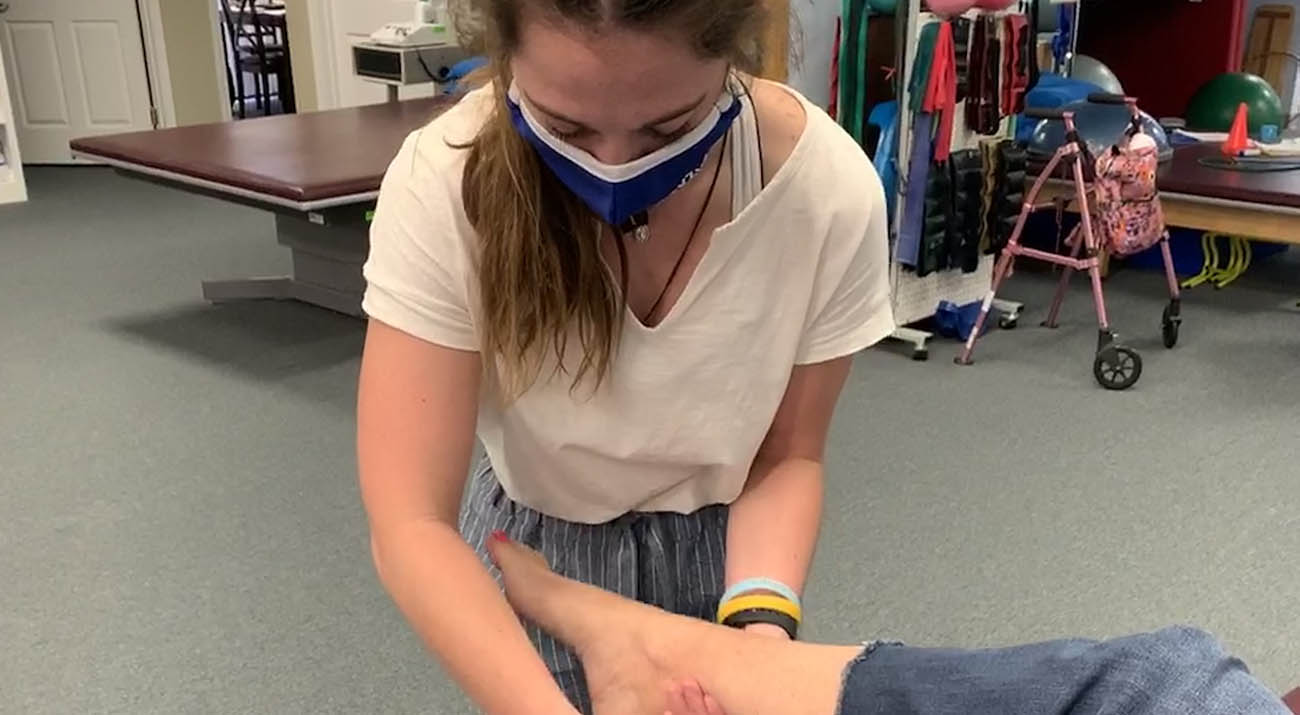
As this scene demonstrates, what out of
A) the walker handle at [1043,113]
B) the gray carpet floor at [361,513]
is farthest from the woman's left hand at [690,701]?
the walker handle at [1043,113]

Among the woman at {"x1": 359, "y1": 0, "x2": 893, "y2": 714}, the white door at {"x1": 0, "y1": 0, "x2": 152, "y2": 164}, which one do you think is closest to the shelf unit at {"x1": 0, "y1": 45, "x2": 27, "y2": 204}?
the white door at {"x1": 0, "y1": 0, "x2": 152, "y2": 164}

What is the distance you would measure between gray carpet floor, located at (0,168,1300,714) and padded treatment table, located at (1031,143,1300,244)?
346mm

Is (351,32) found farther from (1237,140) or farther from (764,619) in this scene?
(764,619)

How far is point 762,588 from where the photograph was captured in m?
1.08

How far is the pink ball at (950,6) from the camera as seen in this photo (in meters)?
Result: 3.07

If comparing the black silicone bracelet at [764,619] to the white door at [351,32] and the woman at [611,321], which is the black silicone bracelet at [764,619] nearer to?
the woman at [611,321]

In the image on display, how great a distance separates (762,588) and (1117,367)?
236 centimetres

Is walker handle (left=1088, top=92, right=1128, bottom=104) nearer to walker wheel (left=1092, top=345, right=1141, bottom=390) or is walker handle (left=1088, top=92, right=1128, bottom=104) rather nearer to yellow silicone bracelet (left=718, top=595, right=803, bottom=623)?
walker wheel (left=1092, top=345, right=1141, bottom=390)

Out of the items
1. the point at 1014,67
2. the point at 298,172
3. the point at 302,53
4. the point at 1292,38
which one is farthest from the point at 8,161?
the point at 1292,38

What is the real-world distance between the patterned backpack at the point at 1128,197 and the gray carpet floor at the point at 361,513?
1.25 feet

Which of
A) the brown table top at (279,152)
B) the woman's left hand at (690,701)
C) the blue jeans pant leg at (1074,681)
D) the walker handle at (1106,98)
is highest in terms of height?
the walker handle at (1106,98)

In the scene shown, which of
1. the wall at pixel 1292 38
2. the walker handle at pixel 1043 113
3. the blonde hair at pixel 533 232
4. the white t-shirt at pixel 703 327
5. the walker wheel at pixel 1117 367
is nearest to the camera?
the blonde hair at pixel 533 232

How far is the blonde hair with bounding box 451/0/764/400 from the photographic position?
83cm

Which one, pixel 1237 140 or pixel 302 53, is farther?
pixel 302 53
